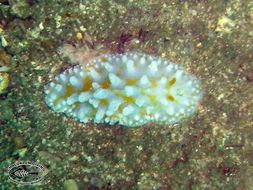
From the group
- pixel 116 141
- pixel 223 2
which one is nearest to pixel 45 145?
pixel 116 141

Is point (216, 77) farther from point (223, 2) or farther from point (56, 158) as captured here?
point (56, 158)

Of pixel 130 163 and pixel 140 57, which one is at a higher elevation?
pixel 140 57

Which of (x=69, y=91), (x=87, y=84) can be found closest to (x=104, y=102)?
(x=87, y=84)

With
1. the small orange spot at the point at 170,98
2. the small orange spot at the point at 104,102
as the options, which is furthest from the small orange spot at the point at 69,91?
the small orange spot at the point at 170,98

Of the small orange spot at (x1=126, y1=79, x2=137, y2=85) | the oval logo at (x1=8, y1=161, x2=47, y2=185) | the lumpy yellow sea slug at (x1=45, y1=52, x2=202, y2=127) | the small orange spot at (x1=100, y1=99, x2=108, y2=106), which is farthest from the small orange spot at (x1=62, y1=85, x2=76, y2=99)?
the oval logo at (x1=8, y1=161, x2=47, y2=185)

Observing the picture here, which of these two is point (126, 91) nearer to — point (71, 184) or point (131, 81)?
point (131, 81)
